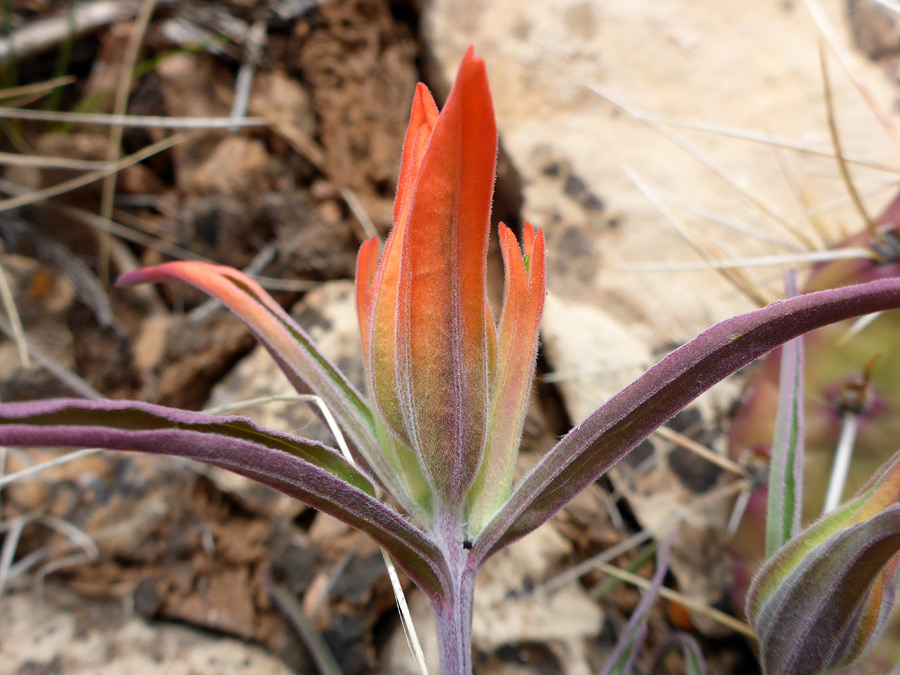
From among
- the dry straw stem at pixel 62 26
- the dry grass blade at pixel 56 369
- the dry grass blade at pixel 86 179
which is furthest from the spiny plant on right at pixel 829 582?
the dry straw stem at pixel 62 26

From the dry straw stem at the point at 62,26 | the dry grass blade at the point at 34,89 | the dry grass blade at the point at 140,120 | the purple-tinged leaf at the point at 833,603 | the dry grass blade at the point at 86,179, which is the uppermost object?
the dry straw stem at the point at 62,26

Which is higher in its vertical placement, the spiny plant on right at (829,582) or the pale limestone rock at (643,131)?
the pale limestone rock at (643,131)

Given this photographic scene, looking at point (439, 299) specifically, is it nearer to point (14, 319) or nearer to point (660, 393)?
point (660, 393)

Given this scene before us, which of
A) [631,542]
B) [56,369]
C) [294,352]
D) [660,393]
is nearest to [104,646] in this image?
[56,369]

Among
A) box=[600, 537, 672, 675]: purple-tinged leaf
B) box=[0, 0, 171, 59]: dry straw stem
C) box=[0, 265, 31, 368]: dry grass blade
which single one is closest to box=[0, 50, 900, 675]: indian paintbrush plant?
box=[600, 537, 672, 675]: purple-tinged leaf

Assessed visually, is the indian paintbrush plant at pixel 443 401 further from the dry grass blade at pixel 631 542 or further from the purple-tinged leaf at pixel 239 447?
the dry grass blade at pixel 631 542

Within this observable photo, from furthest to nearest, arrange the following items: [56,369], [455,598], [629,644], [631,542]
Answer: [56,369] → [631,542] → [629,644] → [455,598]

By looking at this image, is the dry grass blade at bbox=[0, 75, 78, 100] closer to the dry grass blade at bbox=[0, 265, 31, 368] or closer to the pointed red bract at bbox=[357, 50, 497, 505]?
the dry grass blade at bbox=[0, 265, 31, 368]

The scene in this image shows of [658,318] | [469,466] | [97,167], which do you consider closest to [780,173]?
[658,318]
